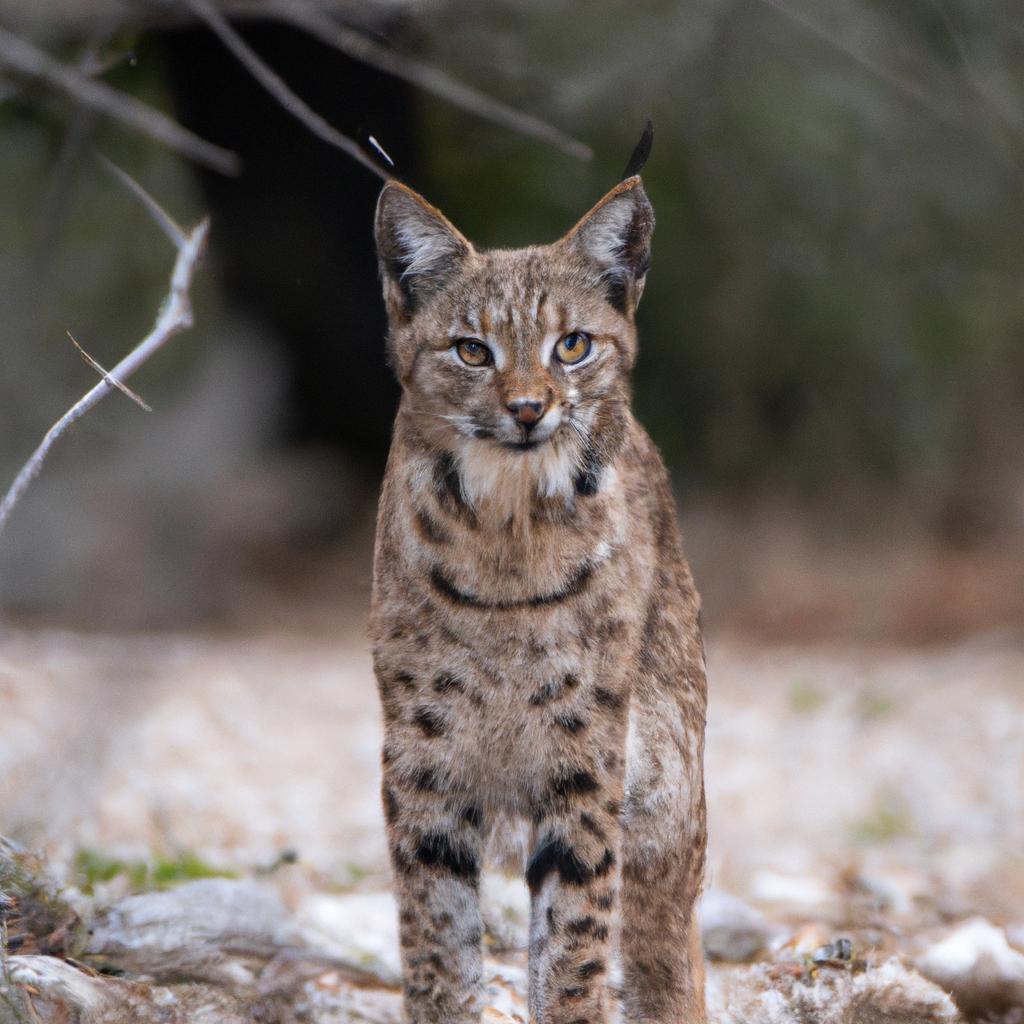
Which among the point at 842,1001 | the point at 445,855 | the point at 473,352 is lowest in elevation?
the point at 842,1001

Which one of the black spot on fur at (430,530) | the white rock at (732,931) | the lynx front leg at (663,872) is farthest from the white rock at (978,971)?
Answer: the black spot on fur at (430,530)

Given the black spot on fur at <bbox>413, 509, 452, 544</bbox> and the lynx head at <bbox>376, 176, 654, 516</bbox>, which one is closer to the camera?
the lynx head at <bbox>376, 176, 654, 516</bbox>

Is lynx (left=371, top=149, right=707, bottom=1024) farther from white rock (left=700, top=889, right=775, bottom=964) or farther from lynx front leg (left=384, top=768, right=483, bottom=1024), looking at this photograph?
white rock (left=700, top=889, right=775, bottom=964)

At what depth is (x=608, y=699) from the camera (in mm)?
3855

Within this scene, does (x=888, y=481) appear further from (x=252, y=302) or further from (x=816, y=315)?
(x=252, y=302)

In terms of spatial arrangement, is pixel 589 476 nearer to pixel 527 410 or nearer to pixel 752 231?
pixel 527 410

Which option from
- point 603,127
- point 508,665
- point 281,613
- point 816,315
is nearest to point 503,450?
point 508,665

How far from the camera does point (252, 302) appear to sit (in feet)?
40.9

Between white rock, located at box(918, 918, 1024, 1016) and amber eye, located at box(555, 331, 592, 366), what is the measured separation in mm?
2449

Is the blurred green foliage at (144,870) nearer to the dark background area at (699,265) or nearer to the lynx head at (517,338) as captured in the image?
the lynx head at (517,338)

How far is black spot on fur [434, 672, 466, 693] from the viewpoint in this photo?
12.6ft

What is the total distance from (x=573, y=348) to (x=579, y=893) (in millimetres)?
1447

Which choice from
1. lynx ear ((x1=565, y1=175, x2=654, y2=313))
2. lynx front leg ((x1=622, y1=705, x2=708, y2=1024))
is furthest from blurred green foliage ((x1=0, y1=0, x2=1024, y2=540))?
lynx front leg ((x1=622, y1=705, x2=708, y2=1024))

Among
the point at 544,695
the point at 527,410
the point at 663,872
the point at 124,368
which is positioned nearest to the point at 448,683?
the point at 544,695
